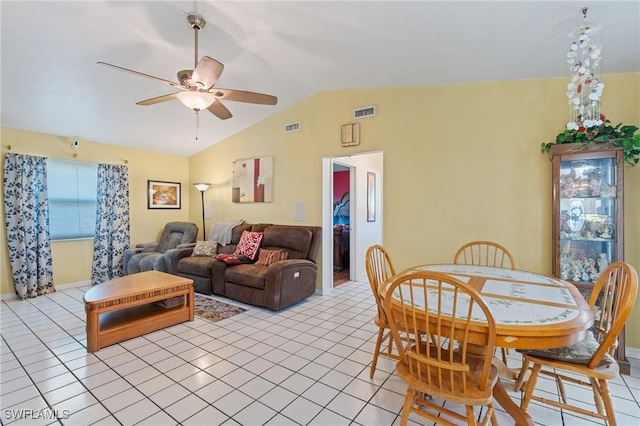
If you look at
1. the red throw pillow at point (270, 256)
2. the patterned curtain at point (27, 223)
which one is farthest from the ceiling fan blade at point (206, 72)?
the patterned curtain at point (27, 223)

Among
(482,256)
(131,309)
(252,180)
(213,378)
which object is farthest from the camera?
(252,180)

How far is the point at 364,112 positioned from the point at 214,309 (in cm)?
314

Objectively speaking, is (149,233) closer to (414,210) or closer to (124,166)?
(124,166)

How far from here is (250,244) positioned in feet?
14.4

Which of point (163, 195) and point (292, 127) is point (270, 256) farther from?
point (163, 195)

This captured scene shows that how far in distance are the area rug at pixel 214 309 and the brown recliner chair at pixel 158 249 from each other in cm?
119

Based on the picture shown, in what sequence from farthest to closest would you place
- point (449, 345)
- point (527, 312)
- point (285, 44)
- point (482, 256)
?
point (482, 256) → point (285, 44) → point (527, 312) → point (449, 345)

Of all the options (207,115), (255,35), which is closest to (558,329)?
(255,35)

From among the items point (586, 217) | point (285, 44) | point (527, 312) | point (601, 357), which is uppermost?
point (285, 44)

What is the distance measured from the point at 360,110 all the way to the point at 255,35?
1.64 metres

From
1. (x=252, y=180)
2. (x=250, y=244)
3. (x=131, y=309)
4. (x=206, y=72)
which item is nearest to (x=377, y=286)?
(x=206, y=72)

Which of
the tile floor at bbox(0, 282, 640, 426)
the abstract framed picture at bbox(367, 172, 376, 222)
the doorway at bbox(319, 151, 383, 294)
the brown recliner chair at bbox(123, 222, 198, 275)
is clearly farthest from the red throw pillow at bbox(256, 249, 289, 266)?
the abstract framed picture at bbox(367, 172, 376, 222)

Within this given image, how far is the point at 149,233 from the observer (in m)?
5.53

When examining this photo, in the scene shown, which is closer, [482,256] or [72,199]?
[482,256]
